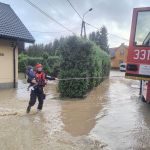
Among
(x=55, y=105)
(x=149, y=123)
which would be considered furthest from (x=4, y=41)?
(x=149, y=123)

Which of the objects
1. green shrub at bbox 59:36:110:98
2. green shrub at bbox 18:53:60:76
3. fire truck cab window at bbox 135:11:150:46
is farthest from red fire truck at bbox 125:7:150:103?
green shrub at bbox 18:53:60:76

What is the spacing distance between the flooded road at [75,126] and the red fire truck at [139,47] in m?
1.64

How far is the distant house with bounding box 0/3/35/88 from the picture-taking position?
18.1 m

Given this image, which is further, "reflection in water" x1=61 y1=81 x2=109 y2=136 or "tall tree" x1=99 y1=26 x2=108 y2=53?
"tall tree" x1=99 y1=26 x2=108 y2=53

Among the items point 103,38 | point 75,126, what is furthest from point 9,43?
point 103,38

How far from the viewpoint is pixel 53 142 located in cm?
734

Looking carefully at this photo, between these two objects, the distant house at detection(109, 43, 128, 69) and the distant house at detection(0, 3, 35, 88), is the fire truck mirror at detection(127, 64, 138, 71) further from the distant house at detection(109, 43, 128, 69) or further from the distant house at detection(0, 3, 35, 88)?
the distant house at detection(109, 43, 128, 69)

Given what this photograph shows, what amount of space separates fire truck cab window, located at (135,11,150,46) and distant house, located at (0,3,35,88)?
10.6 meters

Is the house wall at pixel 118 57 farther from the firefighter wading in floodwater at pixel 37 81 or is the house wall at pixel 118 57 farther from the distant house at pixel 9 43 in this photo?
the firefighter wading in floodwater at pixel 37 81

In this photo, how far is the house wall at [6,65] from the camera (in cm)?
1812

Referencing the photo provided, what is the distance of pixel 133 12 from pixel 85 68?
6.90m

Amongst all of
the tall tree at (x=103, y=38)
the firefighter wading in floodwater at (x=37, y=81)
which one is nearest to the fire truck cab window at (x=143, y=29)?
the firefighter wading in floodwater at (x=37, y=81)

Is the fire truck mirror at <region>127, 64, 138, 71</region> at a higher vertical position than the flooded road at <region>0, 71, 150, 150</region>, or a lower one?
higher

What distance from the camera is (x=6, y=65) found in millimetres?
18516
